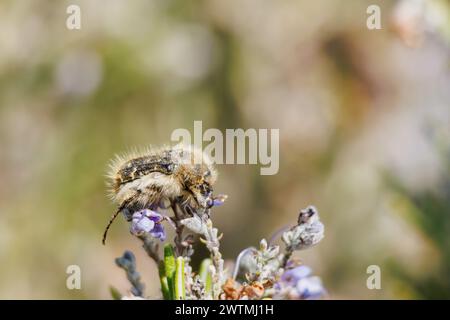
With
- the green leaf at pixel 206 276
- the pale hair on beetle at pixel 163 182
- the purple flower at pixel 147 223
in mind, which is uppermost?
the pale hair on beetle at pixel 163 182

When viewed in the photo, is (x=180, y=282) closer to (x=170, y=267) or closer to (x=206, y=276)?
(x=170, y=267)

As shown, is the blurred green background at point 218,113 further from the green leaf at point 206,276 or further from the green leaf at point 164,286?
the green leaf at point 164,286

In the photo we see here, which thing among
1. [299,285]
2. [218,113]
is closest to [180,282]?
[299,285]

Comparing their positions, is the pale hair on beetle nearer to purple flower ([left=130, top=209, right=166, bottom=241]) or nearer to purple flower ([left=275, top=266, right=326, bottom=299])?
purple flower ([left=130, top=209, right=166, bottom=241])

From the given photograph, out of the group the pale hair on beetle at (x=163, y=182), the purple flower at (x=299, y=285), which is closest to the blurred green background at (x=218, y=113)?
the purple flower at (x=299, y=285)

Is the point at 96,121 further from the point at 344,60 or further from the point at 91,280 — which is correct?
the point at 344,60
